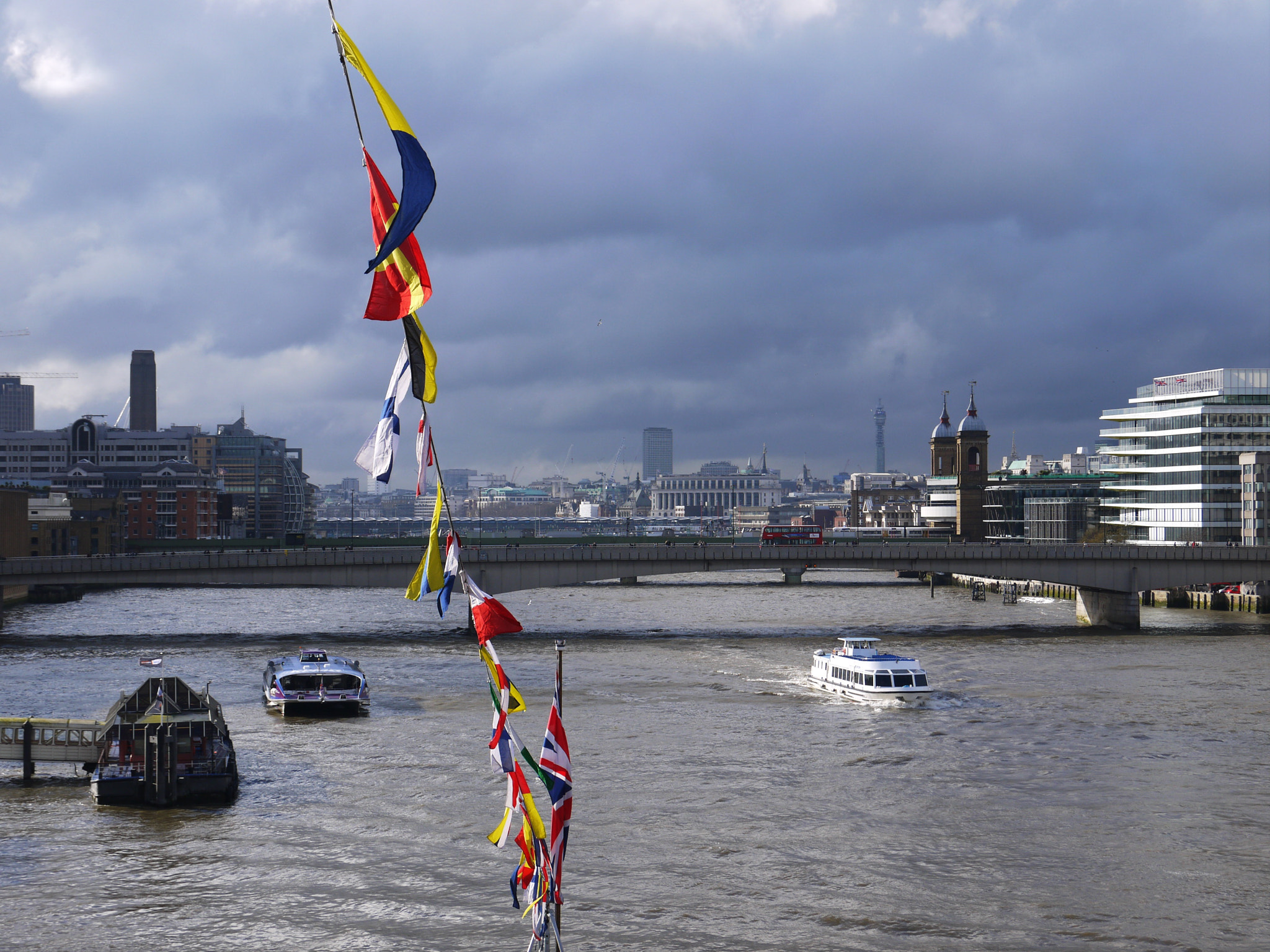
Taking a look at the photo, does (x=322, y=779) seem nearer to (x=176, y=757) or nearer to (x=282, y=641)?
(x=176, y=757)

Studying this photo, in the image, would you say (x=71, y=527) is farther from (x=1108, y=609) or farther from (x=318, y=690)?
(x=1108, y=609)

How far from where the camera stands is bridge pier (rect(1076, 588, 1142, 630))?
95.9 metres

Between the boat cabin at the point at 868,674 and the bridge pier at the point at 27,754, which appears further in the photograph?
the boat cabin at the point at 868,674

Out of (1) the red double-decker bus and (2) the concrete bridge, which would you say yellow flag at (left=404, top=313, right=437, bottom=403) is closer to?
(2) the concrete bridge

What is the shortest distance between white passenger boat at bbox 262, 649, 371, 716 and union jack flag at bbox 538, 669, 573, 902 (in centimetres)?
4137

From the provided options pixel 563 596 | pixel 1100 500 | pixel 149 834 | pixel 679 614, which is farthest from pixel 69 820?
pixel 1100 500

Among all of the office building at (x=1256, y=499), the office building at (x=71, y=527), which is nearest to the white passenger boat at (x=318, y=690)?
the office building at (x=71, y=527)

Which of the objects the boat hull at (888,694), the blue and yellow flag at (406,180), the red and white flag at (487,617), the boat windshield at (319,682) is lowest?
the boat hull at (888,694)

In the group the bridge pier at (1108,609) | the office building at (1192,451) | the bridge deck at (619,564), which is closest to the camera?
the bridge deck at (619,564)

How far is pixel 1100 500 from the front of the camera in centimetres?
18225

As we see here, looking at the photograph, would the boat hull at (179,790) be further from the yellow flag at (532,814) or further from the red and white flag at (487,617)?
the red and white flag at (487,617)

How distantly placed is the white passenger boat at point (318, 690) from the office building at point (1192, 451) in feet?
363

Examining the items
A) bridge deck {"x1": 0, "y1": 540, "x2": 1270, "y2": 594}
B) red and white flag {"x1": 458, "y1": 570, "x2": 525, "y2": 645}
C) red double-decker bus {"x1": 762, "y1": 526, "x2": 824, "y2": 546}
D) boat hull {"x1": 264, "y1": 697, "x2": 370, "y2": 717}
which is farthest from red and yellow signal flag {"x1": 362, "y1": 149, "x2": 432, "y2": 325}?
red double-decker bus {"x1": 762, "y1": 526, "x2": 824, "y2": 546}

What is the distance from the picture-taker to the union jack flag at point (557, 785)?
16.7 metres
